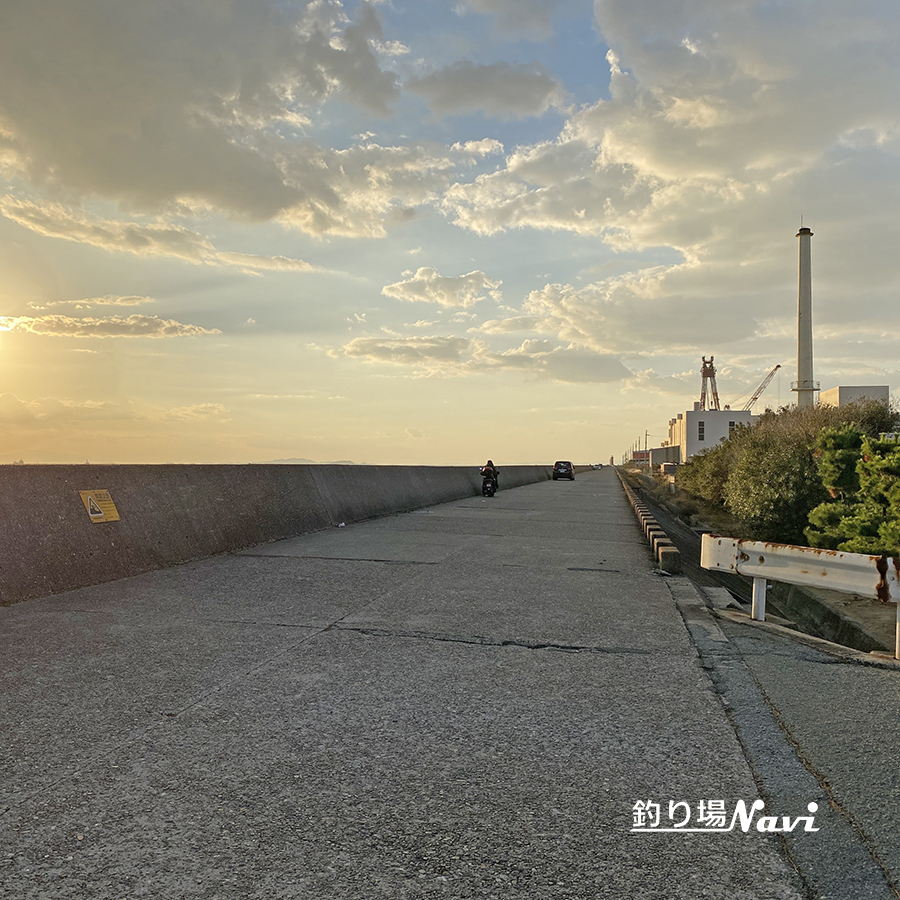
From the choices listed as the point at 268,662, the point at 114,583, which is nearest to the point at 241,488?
the point at 114,583

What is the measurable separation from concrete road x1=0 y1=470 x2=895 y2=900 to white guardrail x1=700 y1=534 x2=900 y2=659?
735 millimetres

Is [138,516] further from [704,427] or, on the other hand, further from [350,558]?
[704,427]

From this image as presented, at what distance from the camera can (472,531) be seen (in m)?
14.6

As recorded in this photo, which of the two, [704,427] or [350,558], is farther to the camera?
[704,427]

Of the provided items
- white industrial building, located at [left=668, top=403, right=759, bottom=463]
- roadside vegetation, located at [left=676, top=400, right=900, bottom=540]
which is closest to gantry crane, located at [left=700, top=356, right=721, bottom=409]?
white industrial building, located at [left=668, top=403, right=759, bottom=463]

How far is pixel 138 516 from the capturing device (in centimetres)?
902

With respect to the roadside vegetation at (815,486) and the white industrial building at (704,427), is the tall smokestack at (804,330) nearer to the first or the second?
the white industrial building at (704,427)

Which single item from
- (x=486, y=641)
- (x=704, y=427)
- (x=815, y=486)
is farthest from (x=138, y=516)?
(x=704, y=427)

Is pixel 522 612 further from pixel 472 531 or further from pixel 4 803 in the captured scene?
pixel 472 531

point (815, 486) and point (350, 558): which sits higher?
point (815, 486)

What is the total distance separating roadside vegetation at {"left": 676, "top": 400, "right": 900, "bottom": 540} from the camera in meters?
12.7

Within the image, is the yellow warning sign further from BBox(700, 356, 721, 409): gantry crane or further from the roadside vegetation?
BBox(700, 356, 721, 409): gantry crane

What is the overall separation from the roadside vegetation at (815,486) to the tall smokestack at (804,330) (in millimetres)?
51695

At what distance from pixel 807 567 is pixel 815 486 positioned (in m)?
15.0
